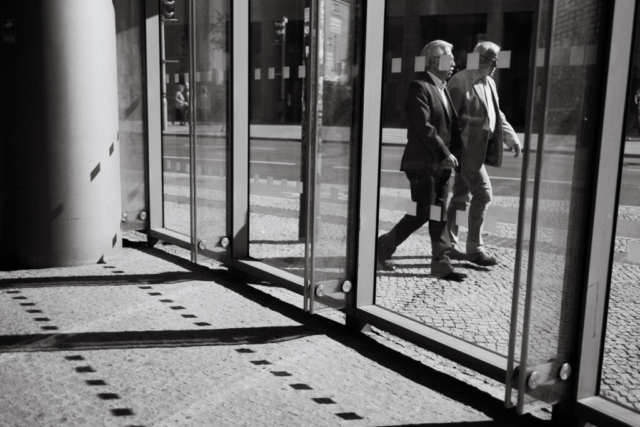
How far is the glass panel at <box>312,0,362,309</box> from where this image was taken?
4.17m

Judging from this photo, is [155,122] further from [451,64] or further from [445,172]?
[451,64]

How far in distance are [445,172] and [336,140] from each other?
2.28 ft

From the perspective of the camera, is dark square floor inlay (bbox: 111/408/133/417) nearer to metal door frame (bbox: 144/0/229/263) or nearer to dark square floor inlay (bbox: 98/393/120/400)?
dark square floor inlay (bbox: 98/393/120/400)

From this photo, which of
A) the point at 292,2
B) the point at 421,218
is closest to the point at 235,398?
the point at 421,218

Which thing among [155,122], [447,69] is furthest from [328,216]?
[155,122]

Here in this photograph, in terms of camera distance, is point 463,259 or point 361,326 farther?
point 463,259

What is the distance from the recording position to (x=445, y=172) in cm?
430

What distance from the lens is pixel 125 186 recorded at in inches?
287

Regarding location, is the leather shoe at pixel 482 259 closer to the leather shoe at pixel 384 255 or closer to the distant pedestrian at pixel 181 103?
the leather shoe at pixel 384 255

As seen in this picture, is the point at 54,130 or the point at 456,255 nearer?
the point at 456,255

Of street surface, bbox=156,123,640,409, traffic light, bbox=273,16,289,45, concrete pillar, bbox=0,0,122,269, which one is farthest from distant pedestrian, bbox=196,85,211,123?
traffic light, bbox=273,16,289,45

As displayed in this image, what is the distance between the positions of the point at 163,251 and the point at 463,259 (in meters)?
3.29

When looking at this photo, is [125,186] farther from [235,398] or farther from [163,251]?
[235,398]

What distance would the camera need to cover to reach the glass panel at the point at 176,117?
687cm
